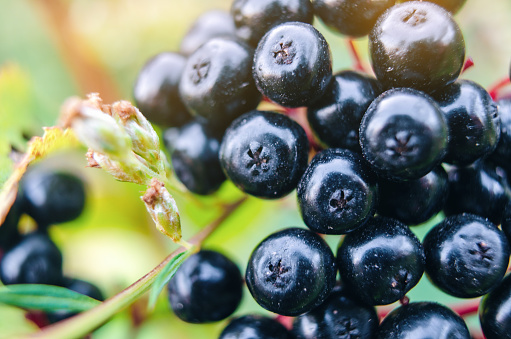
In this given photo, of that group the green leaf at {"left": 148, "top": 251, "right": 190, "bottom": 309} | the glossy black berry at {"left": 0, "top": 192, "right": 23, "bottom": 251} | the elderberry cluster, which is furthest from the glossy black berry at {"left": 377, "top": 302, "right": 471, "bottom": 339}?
the glossy black berry at {"left": 0, "top": 192, "right": 23, "bottom": 251}

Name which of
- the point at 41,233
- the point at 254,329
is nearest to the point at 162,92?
the point at 41,233

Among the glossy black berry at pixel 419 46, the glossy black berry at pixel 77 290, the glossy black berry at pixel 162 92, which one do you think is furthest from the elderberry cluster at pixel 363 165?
the glossy black berry at pixel 77 290

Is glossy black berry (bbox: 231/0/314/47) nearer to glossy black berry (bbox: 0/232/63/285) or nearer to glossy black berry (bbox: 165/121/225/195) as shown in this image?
glossy black berry (bbox: 165/121/225/195)

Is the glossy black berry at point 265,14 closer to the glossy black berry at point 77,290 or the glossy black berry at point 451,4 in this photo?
the glossy black berry at point 451,4

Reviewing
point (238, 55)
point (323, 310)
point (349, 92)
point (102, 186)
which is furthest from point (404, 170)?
point (102, 186)

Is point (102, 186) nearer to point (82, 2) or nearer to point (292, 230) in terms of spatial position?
point (82, 2)

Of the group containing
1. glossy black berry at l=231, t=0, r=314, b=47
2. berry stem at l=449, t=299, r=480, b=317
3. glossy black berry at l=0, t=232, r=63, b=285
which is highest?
glossy black berry at l=231, t=0, r=314, b=47

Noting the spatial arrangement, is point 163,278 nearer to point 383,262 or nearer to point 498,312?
point 383,262
